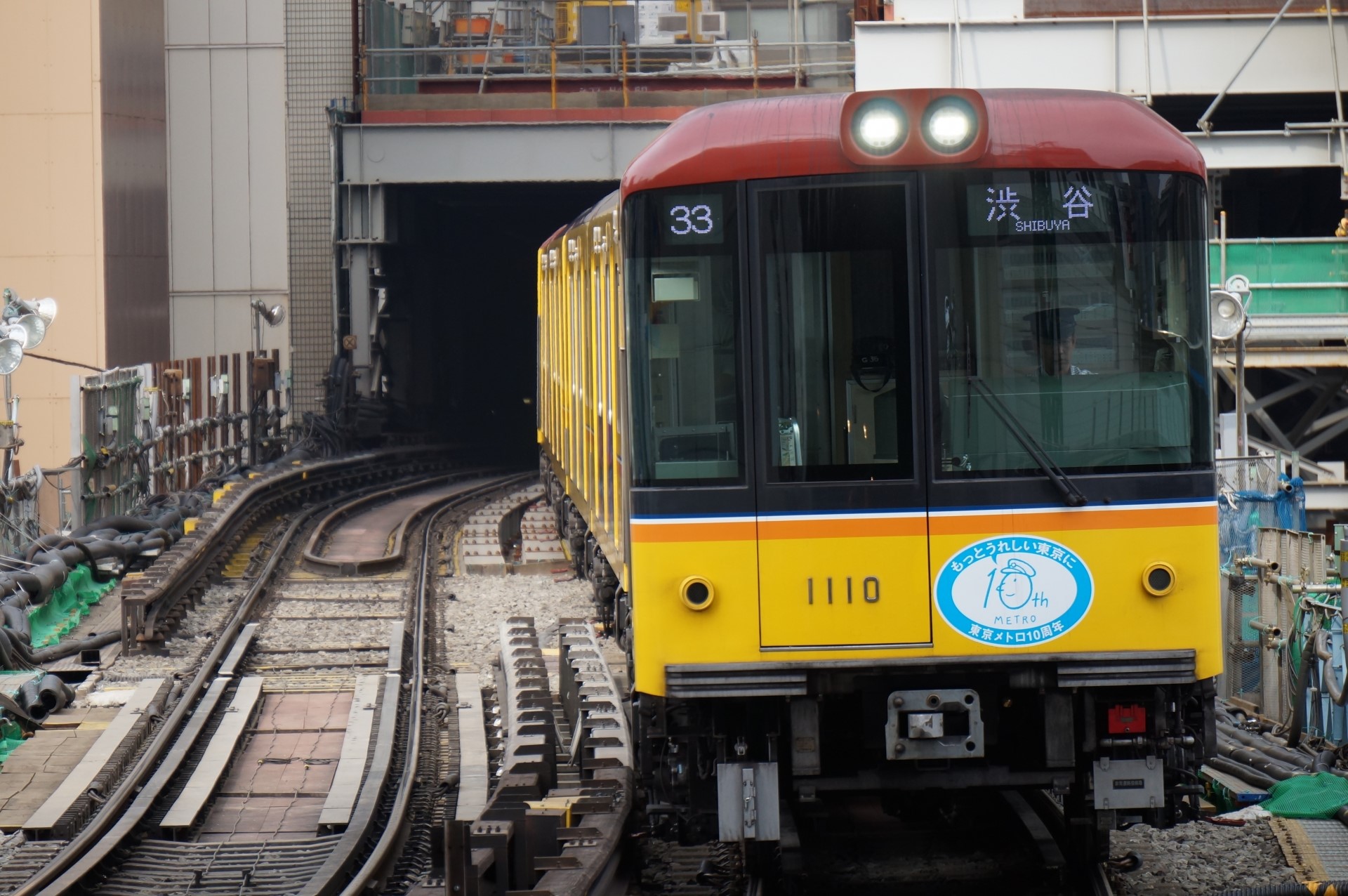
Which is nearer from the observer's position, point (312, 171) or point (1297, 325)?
point (1297, 325)

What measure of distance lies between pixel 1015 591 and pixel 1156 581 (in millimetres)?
456

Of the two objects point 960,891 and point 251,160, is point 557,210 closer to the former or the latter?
point 251,160

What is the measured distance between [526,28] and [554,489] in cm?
1670

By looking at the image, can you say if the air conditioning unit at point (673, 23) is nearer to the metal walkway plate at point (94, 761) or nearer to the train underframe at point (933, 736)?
the metal walkway plate at point (94, 761)

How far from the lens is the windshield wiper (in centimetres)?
551

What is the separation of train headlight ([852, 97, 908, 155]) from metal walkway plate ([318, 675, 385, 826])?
393 cm

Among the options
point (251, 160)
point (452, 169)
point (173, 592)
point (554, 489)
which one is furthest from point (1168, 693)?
point (251, 160)

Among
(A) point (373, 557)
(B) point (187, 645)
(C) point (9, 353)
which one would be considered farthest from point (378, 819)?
(A) point (373, 557)

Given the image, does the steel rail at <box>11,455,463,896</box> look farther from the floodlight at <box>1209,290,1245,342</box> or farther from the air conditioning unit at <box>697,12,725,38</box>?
the air conditioning unit at <box>697,12,725,38</box>

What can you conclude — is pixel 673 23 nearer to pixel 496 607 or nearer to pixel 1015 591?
pixel 496 607

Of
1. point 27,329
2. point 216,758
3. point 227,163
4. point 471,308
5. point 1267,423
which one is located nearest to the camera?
point 216,758

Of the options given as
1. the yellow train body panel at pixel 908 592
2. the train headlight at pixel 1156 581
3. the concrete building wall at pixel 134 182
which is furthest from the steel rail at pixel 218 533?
the train headlight at pixel 1156 581

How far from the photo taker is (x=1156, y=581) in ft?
18.2

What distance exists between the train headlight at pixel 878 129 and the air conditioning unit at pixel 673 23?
26.0 m
